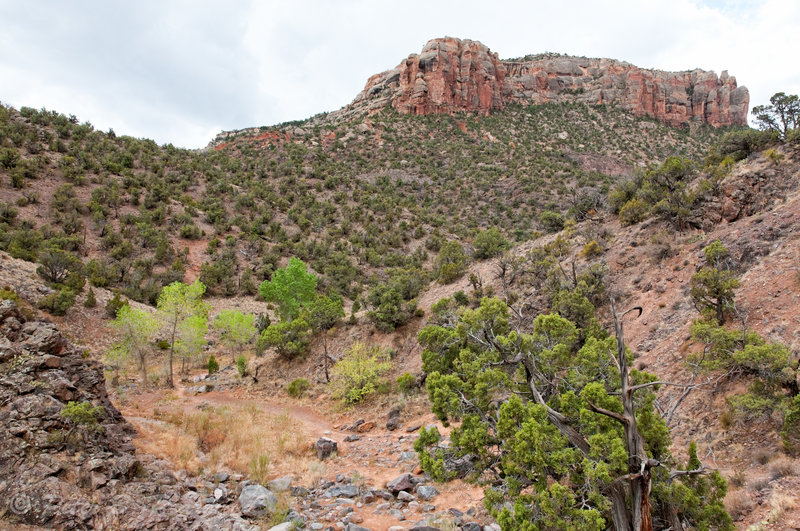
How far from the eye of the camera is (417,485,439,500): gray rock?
8.29 meters

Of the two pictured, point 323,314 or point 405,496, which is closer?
Result: point 405,496

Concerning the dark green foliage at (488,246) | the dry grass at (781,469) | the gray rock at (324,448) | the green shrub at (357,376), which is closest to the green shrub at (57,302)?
the green shrub at (357,376)

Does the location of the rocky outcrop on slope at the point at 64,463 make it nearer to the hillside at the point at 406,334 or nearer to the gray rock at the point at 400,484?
the hillside at the point at 406,334

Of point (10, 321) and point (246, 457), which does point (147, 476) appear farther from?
point (10, 321)

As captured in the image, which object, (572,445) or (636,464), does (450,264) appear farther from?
(636,464)

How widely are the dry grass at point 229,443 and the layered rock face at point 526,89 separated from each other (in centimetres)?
6769

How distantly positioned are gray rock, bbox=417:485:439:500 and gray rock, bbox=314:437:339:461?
3631 mm

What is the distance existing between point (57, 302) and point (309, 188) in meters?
32.9

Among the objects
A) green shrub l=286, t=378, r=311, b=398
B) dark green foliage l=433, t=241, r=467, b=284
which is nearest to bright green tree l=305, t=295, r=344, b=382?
green shrub l=286, t=378, r=311, b=398

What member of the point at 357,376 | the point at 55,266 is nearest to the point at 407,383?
the point at 357,376

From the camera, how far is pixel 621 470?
4672 mm

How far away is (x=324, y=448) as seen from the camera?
11.1 meters

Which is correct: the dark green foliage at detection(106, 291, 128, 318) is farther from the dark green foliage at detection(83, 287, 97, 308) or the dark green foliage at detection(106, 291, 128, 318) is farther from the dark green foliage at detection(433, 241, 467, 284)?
the dark green foliage at detection(433, 241, 467, 284)

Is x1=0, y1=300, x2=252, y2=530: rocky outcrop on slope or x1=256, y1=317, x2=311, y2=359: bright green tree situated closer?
x1=0, y1=300, x2=252, y2=530: rocky outcrop on slope
